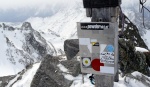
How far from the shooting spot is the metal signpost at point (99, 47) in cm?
625

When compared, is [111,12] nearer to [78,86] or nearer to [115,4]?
[115,4]

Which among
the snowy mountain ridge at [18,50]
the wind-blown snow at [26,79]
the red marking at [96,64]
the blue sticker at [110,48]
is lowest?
the snowy mountain ridge at [18,50]

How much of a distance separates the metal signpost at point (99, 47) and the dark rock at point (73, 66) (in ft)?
25.0

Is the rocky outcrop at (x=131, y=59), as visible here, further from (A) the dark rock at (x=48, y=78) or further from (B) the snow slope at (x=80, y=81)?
(A) the dark rock at (x=48, y=78)

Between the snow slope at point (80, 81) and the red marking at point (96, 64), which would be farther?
the snow slope at point (80, 81)

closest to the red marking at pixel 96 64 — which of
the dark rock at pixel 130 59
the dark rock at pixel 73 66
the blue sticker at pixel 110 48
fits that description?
the blue sticker at pixel 110 48

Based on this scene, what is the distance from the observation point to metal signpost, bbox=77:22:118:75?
6.25m

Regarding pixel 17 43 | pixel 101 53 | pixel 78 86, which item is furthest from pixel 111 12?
pixel 17 43

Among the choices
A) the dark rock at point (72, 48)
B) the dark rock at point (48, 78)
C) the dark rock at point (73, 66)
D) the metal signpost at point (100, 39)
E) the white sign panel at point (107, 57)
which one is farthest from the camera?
the dark rock at point (72, 48)

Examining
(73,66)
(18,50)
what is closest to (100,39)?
(73,66)

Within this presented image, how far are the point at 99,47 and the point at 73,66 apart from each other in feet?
27.4

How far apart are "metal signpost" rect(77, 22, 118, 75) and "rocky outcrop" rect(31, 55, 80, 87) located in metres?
7.01

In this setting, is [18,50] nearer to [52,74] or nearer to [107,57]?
[52,74]

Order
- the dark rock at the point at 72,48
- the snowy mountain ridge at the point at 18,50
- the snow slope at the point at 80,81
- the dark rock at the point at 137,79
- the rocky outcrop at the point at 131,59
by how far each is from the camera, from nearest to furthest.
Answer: the snow slope at the point at 80,81, the dark rock at the point at 137,79, the rocky outcrop at the point at 131,59, the dark rock at the point at 72,48, the snowy mountain ridge at the point at 18,50
